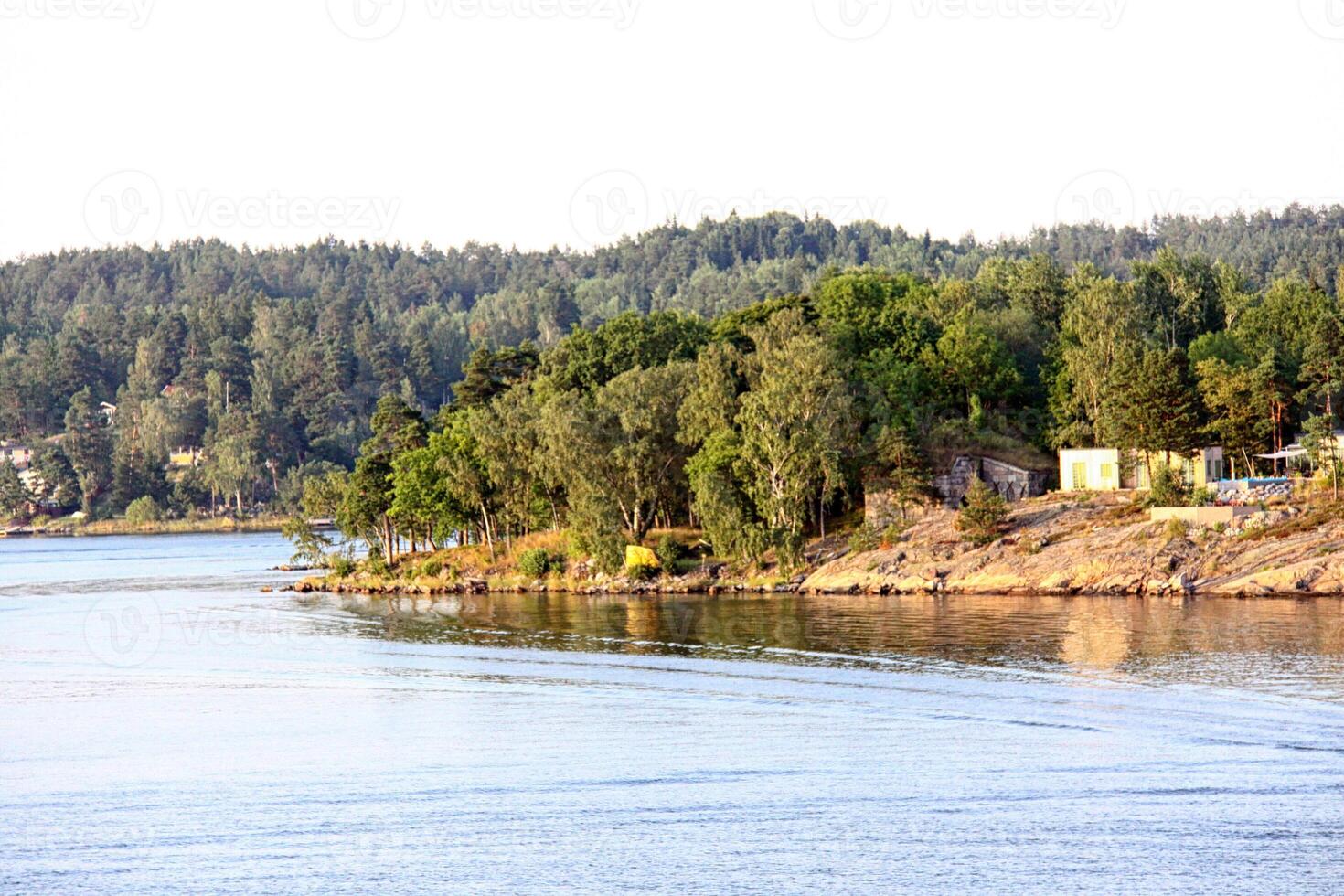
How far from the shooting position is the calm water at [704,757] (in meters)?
26.3

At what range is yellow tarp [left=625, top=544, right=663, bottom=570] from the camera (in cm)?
7931

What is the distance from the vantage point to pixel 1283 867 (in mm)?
24891

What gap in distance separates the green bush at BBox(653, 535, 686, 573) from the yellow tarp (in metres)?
0.29

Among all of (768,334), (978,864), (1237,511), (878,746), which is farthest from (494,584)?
(978,864)

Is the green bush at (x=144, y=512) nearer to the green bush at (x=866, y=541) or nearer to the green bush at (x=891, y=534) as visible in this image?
the green bush at (x=866, y=541)

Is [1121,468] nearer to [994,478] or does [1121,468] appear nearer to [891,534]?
[994,478]

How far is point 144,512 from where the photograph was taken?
190 meters

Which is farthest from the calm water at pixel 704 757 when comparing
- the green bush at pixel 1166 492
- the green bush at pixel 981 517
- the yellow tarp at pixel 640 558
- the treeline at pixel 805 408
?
the yellow tarp at pixel 640 558

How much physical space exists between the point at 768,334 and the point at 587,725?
48.9 m

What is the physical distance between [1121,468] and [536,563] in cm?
3010

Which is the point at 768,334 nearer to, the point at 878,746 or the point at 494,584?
the point at 494,584

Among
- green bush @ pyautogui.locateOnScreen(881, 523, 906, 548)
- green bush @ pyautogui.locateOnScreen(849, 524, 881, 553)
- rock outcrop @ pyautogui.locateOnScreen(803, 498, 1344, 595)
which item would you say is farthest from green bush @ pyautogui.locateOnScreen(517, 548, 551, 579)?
green bush @ pyautogui.locateOnScreen(881, 523, 906, 548)

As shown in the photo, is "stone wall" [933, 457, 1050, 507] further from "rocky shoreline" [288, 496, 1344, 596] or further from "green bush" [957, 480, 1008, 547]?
"green bush" [957, 480, 1008, 547]

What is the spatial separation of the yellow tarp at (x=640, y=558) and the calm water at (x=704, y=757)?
18821mm
